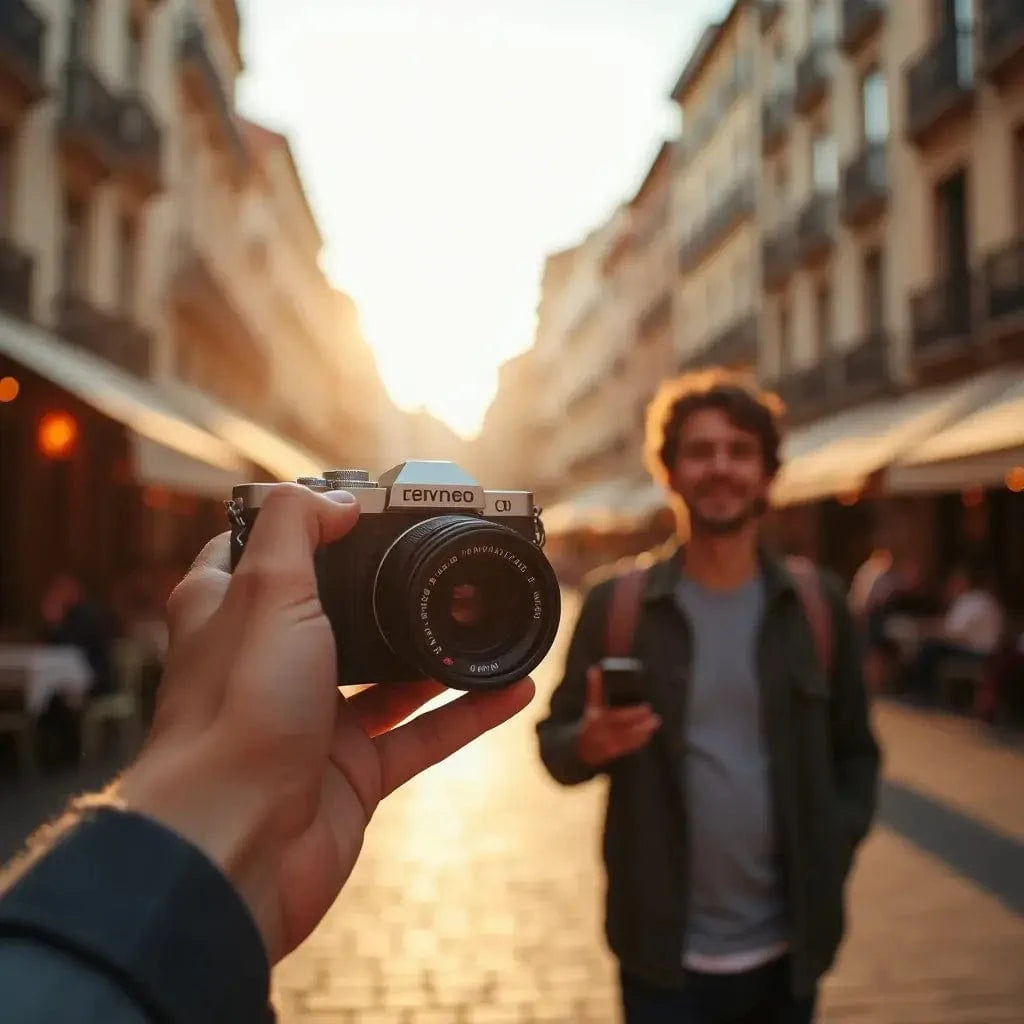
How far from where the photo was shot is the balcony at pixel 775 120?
2750 cm

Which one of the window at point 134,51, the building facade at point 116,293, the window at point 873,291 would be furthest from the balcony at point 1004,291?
the window at point 134,51

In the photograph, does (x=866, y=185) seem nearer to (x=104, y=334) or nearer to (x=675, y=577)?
(x=104, y=334)

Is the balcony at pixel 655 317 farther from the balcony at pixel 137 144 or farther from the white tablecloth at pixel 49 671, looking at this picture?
the white tablecloth at pixel 49 671

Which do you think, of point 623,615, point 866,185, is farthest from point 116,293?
point 623,615

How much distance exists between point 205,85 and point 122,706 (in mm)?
16832

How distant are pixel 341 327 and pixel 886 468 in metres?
60.7

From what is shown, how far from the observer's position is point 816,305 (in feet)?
86.8

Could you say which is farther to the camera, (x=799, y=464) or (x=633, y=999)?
(x=799, y=464)

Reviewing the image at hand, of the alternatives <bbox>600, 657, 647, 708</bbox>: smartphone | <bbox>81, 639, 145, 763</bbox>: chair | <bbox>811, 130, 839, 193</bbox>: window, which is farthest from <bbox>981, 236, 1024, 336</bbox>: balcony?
<bbox>600, 657, 647, 708</bbox>: smartphone

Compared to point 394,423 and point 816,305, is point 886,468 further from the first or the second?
point 394,423

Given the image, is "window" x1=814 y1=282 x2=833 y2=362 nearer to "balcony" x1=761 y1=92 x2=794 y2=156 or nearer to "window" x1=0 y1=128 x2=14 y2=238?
"balcony" x1=761 y1=92 x2=794 y2=156

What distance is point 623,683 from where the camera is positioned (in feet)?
8.65

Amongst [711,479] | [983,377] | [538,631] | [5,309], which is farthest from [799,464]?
[538,631]

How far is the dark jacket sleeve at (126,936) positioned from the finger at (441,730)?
0.63 m
